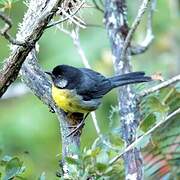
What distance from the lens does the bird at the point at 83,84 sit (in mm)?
3275

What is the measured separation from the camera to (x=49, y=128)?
4.82 meters

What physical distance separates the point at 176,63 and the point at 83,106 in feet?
4.78

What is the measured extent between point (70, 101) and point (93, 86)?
0.36 m

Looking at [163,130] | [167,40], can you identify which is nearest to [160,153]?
[163,130]

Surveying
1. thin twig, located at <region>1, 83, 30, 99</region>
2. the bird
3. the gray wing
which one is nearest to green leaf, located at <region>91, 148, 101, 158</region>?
the bird

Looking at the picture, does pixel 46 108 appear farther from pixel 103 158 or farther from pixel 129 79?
pixel 103 158

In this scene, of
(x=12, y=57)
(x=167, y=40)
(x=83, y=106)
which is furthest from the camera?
(x=167, y=40)

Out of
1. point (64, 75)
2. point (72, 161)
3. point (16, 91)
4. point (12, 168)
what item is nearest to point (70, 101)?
point (64, 75)

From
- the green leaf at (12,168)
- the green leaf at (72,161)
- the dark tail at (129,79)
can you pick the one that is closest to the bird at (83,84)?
the dark tail at (129,79)

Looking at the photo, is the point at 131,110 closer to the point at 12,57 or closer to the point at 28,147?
the point at 12,57

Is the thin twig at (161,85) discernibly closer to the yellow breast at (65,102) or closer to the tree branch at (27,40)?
the yellow breast at (65,102)

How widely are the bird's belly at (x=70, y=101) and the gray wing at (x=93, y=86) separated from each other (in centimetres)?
5

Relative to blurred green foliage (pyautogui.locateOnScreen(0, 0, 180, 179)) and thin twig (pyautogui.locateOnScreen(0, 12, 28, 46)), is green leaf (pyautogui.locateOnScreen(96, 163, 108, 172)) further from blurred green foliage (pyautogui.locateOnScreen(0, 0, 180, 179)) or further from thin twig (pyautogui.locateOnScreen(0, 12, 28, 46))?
blurred green foliage (pyautogui.locateOnScreen(0, 0, 180, 179))

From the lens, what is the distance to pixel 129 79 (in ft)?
10.1
